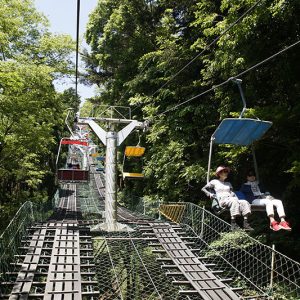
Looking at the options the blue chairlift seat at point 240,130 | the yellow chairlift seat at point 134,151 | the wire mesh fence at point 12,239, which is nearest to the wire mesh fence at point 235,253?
the blue chairlift seat at point 240,130

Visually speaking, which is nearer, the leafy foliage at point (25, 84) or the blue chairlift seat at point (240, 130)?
the blue chairlift seat at point (240, 130)

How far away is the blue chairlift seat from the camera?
17.2 feet

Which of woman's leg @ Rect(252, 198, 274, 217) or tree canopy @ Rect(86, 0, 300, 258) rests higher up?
tree canopy @ Rect(86, 0, 300, 258)

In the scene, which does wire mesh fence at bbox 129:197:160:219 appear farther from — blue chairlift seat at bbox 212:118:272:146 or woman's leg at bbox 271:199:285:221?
woman's leg at bbox 271:199:285:221

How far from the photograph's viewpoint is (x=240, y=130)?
18.0ft

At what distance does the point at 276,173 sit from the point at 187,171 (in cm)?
249

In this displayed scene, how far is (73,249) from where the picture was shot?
6.03 meters

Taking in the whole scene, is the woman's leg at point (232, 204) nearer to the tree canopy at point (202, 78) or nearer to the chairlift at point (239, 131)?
the chairlift at point (239, 131)

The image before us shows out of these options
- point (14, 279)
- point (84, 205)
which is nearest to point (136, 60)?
point (84, 205)

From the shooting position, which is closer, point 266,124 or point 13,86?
point 266,124

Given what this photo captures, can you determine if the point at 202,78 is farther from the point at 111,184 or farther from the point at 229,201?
the point at 229,201

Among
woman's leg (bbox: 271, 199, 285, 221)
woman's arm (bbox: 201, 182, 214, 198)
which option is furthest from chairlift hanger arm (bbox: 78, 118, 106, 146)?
woman's leg (bbox: 271, 199, 285, 221)

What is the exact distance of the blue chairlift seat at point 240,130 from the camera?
525cm

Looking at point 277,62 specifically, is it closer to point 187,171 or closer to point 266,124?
point 266,124
